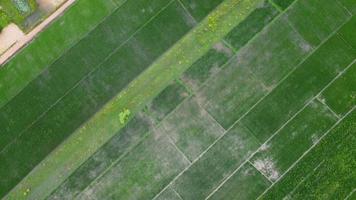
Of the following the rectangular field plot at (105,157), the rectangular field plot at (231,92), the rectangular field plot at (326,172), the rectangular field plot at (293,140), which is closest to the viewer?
the rectangular field plot at (326,172)

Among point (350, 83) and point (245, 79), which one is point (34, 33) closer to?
point (245, 79)

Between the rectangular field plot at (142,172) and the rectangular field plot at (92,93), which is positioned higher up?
the rectangular field plot at (92,93)

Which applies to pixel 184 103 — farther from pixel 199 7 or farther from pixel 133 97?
pixel 199 7

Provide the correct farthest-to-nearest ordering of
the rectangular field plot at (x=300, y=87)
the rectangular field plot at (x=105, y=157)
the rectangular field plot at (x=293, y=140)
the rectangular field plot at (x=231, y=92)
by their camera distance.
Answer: the rectangular field plot at (x=231, y=92)
the rectangular field plot at (x=300, y=87)
the rectangular field plot at (x=105, y=157)
the rectangular field plot at (x=293, y=140)

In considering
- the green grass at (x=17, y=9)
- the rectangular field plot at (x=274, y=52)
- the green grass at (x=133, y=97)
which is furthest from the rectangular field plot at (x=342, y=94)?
the green grass at (x=17, y=9)

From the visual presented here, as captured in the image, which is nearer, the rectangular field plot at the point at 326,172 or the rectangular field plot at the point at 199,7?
the rectangular field plot at the point at 326,172

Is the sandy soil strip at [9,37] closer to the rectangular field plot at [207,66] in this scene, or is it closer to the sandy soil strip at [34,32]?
the sandy soil strip at [34,32]

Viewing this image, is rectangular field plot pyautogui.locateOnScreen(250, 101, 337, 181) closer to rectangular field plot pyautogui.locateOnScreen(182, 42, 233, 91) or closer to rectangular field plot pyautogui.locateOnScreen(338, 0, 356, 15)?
rectangular field plot pyautogui.locateOnScreen(182, 42, 233, 91)

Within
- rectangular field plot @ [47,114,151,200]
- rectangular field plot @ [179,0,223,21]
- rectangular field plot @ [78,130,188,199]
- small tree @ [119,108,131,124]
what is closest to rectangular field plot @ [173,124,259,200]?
rectangular field plot @ [78,130,188,199]
